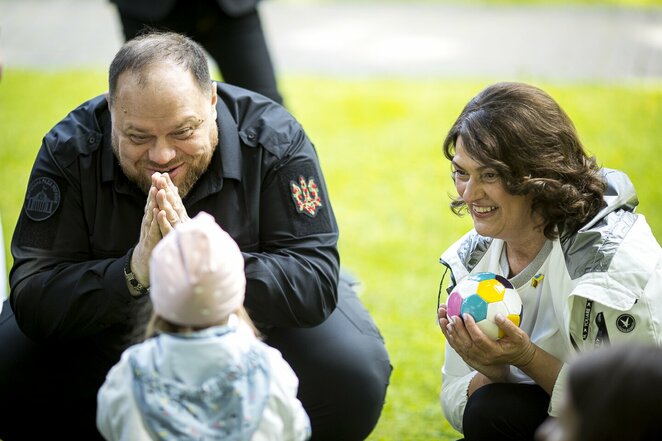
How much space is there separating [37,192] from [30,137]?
4.02 m

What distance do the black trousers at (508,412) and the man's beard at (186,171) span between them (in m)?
1.18

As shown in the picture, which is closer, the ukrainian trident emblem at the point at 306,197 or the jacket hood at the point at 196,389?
the jacket hood at the point at 196,389

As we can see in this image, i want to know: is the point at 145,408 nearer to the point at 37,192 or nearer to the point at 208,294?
the point at 208,294

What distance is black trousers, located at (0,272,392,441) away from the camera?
3.50m

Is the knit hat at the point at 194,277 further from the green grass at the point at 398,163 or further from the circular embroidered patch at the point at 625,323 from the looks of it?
the green grass at the point at 398,163

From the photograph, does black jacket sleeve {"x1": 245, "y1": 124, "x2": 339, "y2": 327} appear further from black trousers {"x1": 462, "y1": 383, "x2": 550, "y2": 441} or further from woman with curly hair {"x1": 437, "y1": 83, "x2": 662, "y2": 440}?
black trousers {"x1": 462, "y1": 383, "x2": 550, "y2": 441}

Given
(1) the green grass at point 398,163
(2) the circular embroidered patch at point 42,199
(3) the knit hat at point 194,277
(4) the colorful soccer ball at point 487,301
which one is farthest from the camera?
(1) the green grass at point 398,163

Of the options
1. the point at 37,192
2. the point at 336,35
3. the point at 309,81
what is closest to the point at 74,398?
the point at 37,192

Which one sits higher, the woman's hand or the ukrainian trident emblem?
the ukrainian trident emblem

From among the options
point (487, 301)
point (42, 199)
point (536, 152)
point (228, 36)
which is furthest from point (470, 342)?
point (228, 36)

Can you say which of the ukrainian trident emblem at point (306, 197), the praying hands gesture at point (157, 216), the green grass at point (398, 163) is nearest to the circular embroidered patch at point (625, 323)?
the ukrainian trident emblem at point (306, 197)

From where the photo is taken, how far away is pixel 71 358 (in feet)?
11.6

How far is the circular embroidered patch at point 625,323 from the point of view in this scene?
9.36ft

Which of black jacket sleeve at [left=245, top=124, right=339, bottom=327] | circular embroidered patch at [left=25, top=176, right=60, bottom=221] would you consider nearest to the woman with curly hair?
black jacket sleeve at [left=245, top=124, right=339, bottom=327]
